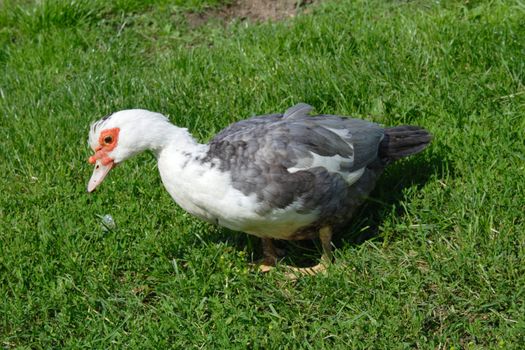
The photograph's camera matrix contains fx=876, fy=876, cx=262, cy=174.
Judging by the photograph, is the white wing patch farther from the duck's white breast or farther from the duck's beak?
the duck's beak

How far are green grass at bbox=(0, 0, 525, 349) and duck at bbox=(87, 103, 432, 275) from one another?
0.27 metres

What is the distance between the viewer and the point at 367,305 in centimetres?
439

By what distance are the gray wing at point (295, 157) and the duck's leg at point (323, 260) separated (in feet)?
0.80

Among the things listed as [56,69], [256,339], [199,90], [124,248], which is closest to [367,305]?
[256,339]

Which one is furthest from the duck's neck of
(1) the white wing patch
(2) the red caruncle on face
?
(1) the white wing patch

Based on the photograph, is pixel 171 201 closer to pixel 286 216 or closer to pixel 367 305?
pixel 286 216

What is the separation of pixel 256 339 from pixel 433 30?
9.64 ft

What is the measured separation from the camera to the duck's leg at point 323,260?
4.75 m

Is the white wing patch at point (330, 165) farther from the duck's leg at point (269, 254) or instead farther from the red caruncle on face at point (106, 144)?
the red caruncle on face at point (106, 144)

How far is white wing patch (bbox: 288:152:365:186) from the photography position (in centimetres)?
463

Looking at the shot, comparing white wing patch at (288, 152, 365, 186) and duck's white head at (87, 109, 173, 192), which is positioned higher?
duck's white head at (87, 109, 173, 192)

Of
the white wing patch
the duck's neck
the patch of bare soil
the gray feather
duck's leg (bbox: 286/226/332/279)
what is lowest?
duck's leg (bbox: 286/226/332/279)

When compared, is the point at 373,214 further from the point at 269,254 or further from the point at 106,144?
the point at 106,144

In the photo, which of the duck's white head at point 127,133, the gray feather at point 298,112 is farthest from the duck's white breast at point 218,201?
the gray feather at point 298,112
